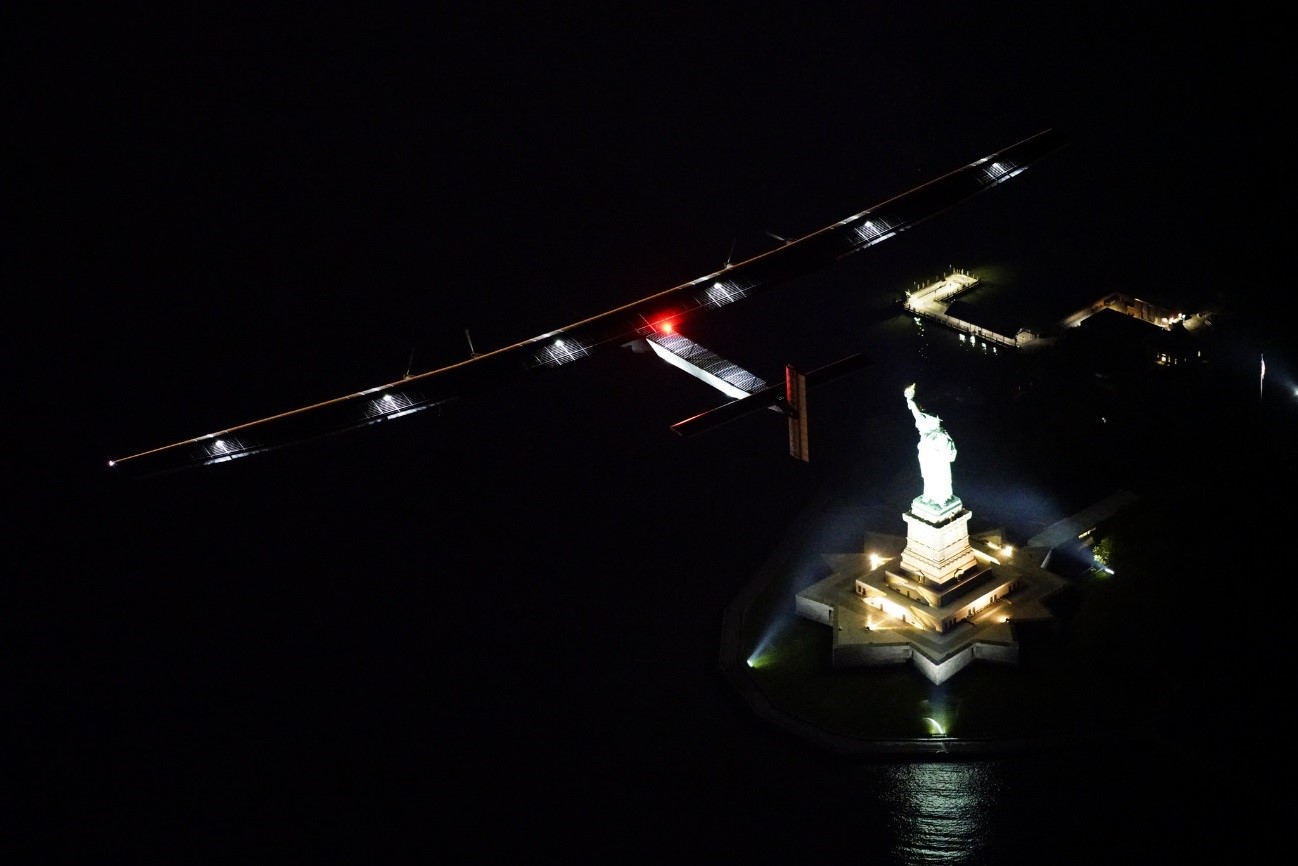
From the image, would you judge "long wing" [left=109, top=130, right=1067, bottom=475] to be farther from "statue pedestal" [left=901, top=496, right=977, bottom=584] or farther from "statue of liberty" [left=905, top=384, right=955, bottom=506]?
"statue pedestal" [left=901, top=496, right=977, bottom=584]

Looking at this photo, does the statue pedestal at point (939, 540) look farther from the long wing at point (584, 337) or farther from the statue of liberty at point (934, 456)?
the long wing at point (584, 337)

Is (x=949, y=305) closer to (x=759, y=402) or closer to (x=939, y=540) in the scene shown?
(x=759, y=402)

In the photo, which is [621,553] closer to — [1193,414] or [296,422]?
[296,422]

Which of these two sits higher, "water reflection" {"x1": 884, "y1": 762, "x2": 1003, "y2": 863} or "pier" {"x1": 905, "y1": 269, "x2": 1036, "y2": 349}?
"pier" {"x1": 905, "y1": 269, "x2": 1036, "y2": 349}

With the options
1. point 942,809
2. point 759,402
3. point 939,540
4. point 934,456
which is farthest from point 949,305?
point 942,809

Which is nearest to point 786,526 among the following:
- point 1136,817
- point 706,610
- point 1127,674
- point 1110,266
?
point 706,610

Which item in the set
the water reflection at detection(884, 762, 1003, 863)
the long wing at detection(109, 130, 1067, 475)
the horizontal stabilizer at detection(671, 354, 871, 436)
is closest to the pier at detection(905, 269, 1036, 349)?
the long wing at detection(109, 130, 1067, 475)

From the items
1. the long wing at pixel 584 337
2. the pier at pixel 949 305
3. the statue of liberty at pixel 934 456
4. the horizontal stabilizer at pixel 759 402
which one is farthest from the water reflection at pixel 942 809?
the pier at pixel 949 305
